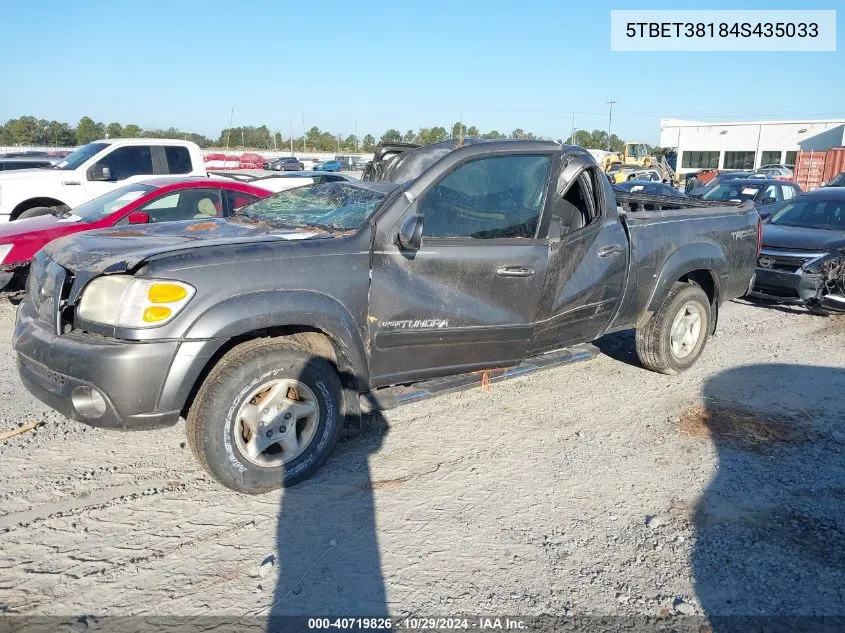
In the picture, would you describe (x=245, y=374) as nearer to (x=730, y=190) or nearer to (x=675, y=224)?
(x=675, y=224)

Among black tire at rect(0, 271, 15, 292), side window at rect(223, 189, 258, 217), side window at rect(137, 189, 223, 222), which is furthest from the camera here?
side window at rect(223, 189, 258, 217)

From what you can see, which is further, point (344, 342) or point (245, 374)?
point (344, 342)

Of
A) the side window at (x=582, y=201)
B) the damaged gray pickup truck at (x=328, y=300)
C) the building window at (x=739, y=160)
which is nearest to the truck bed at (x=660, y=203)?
the damaged gray pickup truck at (x=328, y=300)

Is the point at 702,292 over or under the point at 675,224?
under

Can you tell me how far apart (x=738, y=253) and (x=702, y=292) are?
1.96 ft

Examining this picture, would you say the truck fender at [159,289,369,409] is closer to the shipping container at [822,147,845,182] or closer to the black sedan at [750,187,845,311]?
the black sedan at [750,187,845,311]

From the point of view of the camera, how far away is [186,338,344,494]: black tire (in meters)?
3.43

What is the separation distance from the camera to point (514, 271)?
424 centimetres

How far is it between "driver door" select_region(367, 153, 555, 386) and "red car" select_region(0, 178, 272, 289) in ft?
13.2

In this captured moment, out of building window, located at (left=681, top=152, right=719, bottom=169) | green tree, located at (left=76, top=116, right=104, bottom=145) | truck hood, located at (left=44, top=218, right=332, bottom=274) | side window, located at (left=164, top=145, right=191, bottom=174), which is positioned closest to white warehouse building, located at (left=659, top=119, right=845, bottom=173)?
building window, located at (left=681, top=152, right=719, bottom=169)

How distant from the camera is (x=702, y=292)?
5.90 metres

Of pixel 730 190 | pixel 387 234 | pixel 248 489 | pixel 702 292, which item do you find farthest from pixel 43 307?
pixel 730 190

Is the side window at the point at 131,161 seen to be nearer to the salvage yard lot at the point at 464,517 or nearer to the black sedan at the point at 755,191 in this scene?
the salvage yard lot at the point at 464,517

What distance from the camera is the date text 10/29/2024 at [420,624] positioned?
2.71 metres
